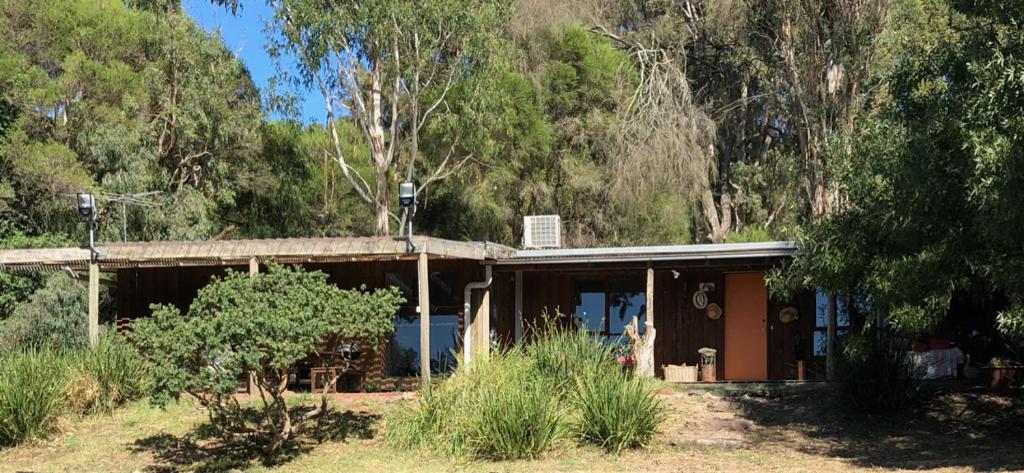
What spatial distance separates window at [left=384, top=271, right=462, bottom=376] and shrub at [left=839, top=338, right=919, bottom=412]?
19.5 ft

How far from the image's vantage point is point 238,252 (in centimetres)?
1369

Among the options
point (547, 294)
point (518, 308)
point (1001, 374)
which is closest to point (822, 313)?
point (1001, 374)

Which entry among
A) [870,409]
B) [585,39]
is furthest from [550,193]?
[870,409]

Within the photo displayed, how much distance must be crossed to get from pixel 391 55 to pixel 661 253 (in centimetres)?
902

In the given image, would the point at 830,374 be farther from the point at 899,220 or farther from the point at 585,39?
the point at 585,39

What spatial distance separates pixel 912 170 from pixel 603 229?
15044mm

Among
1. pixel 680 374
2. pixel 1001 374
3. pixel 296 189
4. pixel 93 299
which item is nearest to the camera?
pixel 1001 374

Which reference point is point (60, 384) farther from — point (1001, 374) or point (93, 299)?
point (1001, 374)

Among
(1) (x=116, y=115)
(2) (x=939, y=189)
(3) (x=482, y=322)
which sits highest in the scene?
(1) (x=116, y=115)

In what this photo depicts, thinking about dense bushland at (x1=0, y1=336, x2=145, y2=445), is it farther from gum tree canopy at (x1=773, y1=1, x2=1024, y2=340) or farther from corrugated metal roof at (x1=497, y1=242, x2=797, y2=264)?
gum tree canopy at (x1=773, y1=1, x2=1024, y2=340)

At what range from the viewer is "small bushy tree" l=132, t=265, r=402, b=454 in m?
10.4

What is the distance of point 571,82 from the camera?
79.2 feet

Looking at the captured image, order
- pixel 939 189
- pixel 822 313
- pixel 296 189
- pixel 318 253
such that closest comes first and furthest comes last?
pixel 939 189 → pixel 318 253 → pixel 822 313 → pixel 296 189

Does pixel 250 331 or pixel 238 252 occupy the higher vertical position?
pixel 238 252
